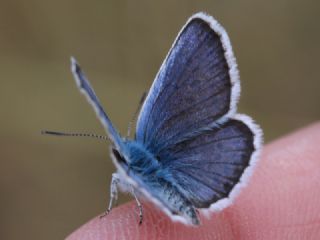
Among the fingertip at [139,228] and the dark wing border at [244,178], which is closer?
the dark wing border at [244,178]

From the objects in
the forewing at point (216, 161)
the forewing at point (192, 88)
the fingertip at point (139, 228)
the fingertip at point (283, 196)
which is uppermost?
the forewing at point (192, 88)

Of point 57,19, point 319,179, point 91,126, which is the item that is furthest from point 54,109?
point 319,179

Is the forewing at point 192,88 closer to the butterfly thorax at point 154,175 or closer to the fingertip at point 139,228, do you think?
the butterfly thorax at point 154,175

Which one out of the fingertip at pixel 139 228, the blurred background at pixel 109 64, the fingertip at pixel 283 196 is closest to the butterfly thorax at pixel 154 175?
the fingertip at pixel 139 228

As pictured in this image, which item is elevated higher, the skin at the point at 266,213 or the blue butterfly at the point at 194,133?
the blue butterfly at the point at 194,133

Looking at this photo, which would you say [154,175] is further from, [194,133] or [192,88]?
[192,88]

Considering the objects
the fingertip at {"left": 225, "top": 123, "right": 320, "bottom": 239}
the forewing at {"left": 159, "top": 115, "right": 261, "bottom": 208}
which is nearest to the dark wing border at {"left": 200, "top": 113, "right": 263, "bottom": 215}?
the forewing at {"left": 159, "top": 115, "right": 261, "bottom": 208}

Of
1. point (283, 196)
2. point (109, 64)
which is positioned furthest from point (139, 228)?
point (109, 64)
